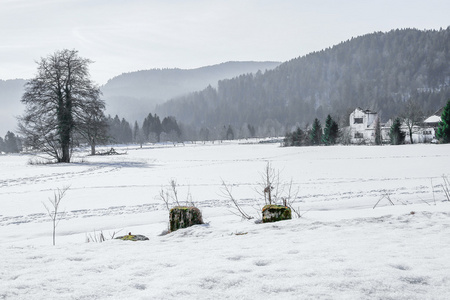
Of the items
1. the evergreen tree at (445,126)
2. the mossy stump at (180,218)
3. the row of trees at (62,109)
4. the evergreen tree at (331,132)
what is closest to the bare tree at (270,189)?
the mossy stump at (180,218)

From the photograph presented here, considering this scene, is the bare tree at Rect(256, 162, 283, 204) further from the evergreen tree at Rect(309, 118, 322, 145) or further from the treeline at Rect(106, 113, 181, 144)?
the treeline at Rect(106, 113, 181, 144)

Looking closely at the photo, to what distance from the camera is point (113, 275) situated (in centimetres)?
305

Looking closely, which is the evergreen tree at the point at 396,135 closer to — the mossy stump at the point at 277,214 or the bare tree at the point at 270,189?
the bare tree at the point at 270,189

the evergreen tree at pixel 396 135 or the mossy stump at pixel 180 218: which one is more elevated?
the evergreen tree at pixel 396 135

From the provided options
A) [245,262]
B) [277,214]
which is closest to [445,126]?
[277,214]

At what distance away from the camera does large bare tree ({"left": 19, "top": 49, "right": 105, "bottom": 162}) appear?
24.6 m

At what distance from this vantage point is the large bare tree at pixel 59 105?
2456 cm

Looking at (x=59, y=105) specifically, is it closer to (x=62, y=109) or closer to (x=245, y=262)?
(x=62, y=109)

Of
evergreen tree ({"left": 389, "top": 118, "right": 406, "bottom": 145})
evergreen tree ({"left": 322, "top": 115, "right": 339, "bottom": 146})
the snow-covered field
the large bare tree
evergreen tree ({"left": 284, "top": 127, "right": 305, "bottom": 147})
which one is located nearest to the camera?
the snow-covered field

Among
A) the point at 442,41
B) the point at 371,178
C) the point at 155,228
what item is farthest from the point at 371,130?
the point at 442,41

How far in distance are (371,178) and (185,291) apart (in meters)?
13.6

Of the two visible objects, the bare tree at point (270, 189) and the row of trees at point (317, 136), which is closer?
the bare tree at point (270, 189)

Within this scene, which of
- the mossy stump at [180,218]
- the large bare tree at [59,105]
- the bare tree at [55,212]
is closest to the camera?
the bare tree at [55,212]

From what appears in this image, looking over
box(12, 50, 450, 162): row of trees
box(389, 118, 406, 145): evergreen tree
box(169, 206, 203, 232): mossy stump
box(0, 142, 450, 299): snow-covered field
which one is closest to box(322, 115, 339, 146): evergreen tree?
box(389, 118, 406, 145): evergreen tree
